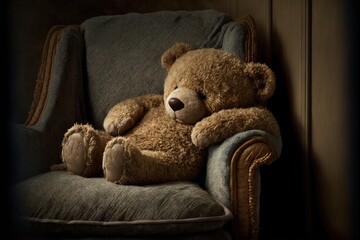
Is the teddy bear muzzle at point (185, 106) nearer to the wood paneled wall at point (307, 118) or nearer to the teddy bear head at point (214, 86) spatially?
the teddy bear head at point (214, 86)

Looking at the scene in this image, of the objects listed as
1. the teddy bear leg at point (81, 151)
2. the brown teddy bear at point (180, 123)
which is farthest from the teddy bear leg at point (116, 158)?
the teddy bear leg at point (81, 151)

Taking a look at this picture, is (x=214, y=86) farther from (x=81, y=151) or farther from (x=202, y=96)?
(x=81, y=151)

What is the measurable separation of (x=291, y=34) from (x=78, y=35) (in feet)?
2.86

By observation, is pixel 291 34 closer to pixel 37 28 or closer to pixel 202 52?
pixel 202 52

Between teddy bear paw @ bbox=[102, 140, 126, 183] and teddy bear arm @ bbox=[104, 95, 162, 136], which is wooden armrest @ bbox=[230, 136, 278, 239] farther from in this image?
teddy bear arm @ bbox=[104, 95, 162, 136]

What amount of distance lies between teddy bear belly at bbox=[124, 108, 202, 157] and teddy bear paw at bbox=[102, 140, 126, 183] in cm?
21

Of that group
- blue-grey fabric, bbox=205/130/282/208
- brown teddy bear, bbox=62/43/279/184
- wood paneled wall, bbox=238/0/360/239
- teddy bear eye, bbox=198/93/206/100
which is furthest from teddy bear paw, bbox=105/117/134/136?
wood paneled wall, bbox=238/0/360/239

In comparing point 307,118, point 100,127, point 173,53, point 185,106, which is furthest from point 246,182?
point 100,127

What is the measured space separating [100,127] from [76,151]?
465mm

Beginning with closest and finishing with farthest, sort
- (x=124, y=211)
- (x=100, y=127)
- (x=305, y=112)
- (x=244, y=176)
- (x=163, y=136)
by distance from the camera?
(x=124, y=211)
(x=244, y=176)
(x=163, y=136)
(x=305, y=112)
(x=100, y=127)

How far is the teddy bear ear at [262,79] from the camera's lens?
1.48 m

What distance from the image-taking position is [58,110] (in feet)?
5.69

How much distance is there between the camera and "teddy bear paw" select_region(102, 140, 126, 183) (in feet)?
4.12

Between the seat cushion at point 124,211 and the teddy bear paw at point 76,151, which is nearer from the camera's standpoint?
the seat cushion at point 124,211
